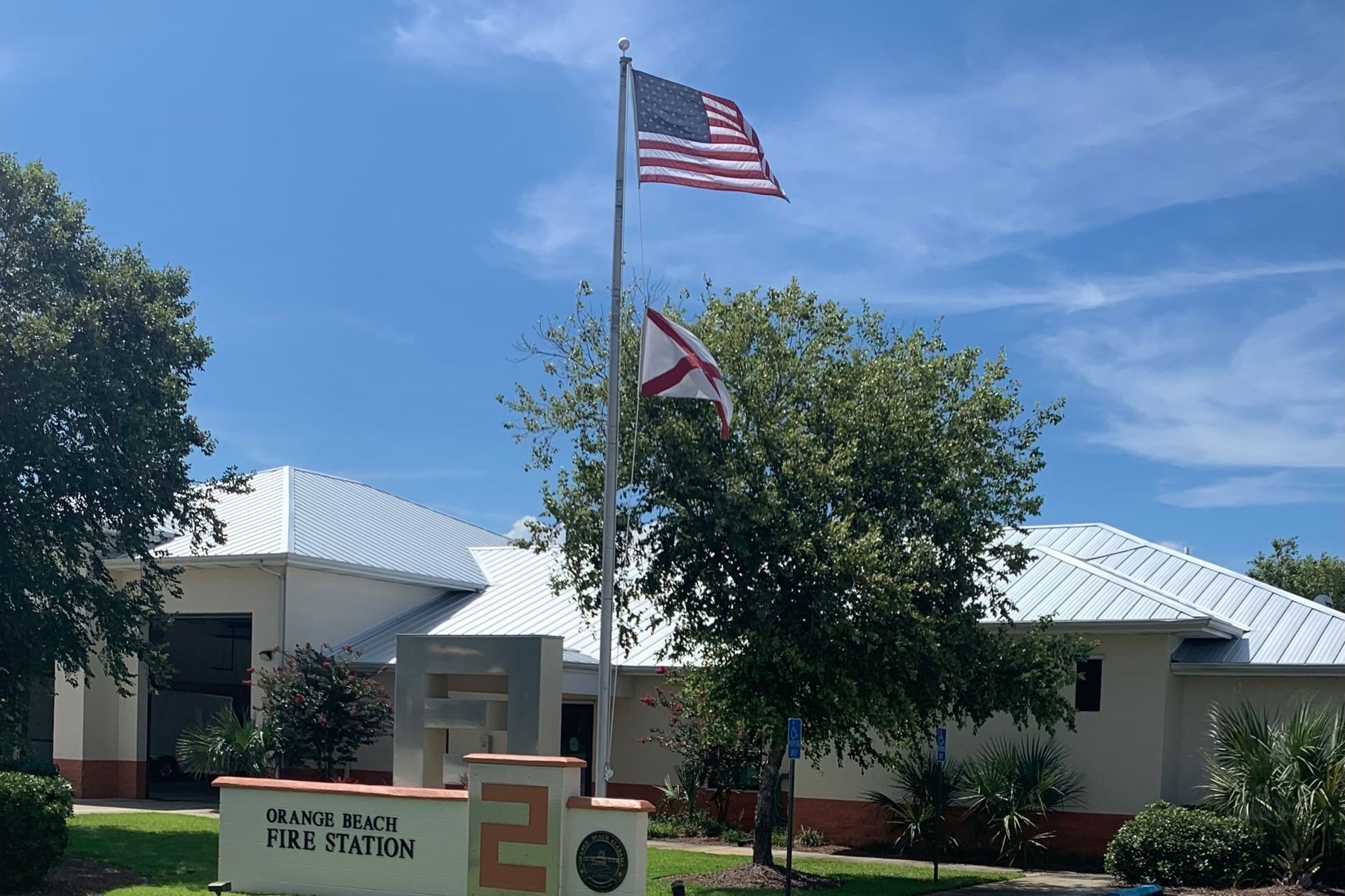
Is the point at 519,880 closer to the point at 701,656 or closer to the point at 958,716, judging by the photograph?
the point at 701,656

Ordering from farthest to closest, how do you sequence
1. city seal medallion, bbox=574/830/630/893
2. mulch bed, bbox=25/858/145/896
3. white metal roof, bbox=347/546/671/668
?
white metal roof, bbox=347/546/671/668 < mulch bed, bbox=25/858/145/896 < city seal medallion, bbox=574/830/630/893

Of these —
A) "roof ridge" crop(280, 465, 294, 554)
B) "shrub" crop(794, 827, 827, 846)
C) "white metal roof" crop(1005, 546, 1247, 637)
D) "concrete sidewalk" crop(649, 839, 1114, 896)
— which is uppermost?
"roof ridge" crop(280, 465, 294, 554)

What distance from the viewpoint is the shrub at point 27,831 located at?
15.5 meters

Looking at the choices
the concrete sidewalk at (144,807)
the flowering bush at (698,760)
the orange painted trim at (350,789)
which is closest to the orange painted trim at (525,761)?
the orange painted trim at (350,789)

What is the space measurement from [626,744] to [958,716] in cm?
968

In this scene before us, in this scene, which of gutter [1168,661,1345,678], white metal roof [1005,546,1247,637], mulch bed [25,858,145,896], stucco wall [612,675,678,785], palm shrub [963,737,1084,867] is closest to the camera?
mulch bed [25,858,145,896]

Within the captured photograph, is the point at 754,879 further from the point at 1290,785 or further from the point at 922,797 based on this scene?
the point at 1290,785

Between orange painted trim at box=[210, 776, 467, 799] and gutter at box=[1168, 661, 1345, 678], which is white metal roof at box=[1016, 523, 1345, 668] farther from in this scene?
orange painted trim at box=[210, 776, 467, 799]

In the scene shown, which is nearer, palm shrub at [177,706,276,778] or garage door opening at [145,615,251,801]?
palm shrub at [177,706,276,778]

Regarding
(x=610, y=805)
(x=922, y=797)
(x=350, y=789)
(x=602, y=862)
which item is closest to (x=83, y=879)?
(x=350, y=789)

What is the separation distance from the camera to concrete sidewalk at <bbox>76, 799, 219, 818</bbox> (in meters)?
25.6

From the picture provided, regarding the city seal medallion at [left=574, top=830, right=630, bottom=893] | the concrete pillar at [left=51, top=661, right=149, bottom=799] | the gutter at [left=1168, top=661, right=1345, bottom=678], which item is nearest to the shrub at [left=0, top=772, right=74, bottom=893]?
the city seal medallion at [left=574, top=830, right=630, bottom=893]

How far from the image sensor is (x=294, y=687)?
26.2 metres

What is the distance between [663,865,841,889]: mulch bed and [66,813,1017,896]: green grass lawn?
31 centimetres
